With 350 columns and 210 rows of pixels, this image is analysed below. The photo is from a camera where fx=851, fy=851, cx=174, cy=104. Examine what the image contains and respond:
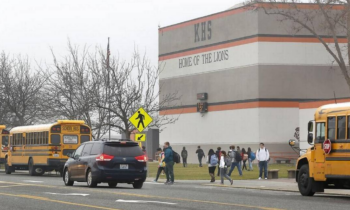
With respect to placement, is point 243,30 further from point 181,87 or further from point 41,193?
point 41,193

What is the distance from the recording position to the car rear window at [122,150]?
28.3 m

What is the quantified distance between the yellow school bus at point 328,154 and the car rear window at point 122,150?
6078mm

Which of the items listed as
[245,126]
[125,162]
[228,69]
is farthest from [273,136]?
[125,162]

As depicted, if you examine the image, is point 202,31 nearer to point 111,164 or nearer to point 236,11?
point 236,11

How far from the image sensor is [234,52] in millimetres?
70062

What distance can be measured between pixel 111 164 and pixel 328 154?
7.69 meters

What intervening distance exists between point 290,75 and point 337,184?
147 ft

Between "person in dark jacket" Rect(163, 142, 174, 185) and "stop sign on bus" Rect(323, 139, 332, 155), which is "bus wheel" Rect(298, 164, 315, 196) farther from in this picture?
"person in dark jacket" Rect(163, 142, 174, 185)

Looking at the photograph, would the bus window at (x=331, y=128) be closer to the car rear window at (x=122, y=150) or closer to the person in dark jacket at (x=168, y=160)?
the car rear window at (x=122, y=150)

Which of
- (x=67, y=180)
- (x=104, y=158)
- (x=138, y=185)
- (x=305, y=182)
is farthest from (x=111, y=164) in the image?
(x=305, y=182)

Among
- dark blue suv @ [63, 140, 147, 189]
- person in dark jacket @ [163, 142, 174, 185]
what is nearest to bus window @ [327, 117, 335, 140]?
dark blue suv @ [63, 140, 147, 189]

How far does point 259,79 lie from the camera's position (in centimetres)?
6812

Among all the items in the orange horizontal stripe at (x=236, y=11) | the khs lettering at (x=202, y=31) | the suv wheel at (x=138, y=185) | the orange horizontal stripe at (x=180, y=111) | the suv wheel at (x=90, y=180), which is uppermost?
the orange horizontal stripe at (x=236, y=11)

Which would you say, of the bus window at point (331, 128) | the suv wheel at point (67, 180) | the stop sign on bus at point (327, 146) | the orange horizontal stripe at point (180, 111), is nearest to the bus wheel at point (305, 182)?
the stop sign on bus at point (327, 146)
